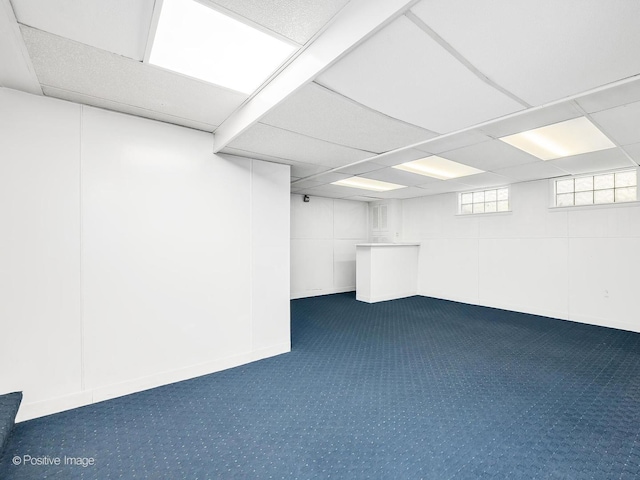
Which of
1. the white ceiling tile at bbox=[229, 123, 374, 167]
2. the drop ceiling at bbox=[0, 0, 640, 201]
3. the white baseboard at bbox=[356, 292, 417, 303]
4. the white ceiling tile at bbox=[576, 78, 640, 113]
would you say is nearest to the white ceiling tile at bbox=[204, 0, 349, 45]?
the drop ceiling at bbox=[0, 0, 640, 201]

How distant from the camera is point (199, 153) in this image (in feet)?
9.73

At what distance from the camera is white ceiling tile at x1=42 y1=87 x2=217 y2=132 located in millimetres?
2211

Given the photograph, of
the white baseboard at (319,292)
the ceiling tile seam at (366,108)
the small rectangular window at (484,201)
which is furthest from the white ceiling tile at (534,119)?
the white baseboard at (319,292)

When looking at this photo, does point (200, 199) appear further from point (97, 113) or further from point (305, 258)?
point (305, 258)

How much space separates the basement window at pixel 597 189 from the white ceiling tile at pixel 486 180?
801mm

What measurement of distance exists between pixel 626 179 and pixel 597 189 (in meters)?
0.34

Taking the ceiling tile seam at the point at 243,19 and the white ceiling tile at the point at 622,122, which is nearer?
the ceiling tile seam at the point at 243,19

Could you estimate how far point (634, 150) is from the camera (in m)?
3.31

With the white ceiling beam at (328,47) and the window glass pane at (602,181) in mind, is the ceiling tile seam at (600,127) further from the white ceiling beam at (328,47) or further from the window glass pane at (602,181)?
the white ceiling beam at (328,47)

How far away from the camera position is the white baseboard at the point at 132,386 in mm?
2230

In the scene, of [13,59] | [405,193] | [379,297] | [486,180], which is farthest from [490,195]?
[13,59]

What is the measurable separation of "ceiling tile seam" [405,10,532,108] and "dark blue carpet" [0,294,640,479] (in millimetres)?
2351

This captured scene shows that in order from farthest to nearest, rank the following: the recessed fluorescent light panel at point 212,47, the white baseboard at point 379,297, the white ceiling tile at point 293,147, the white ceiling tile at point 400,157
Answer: the white baseboard at point 379,297, the white ceiling tile at point 400,157, the white ceiling tile at point 293,147, the recessed fluorescent light panel at point 212,47

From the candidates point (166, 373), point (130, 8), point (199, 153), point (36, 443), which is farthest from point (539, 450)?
point (199, 153)
